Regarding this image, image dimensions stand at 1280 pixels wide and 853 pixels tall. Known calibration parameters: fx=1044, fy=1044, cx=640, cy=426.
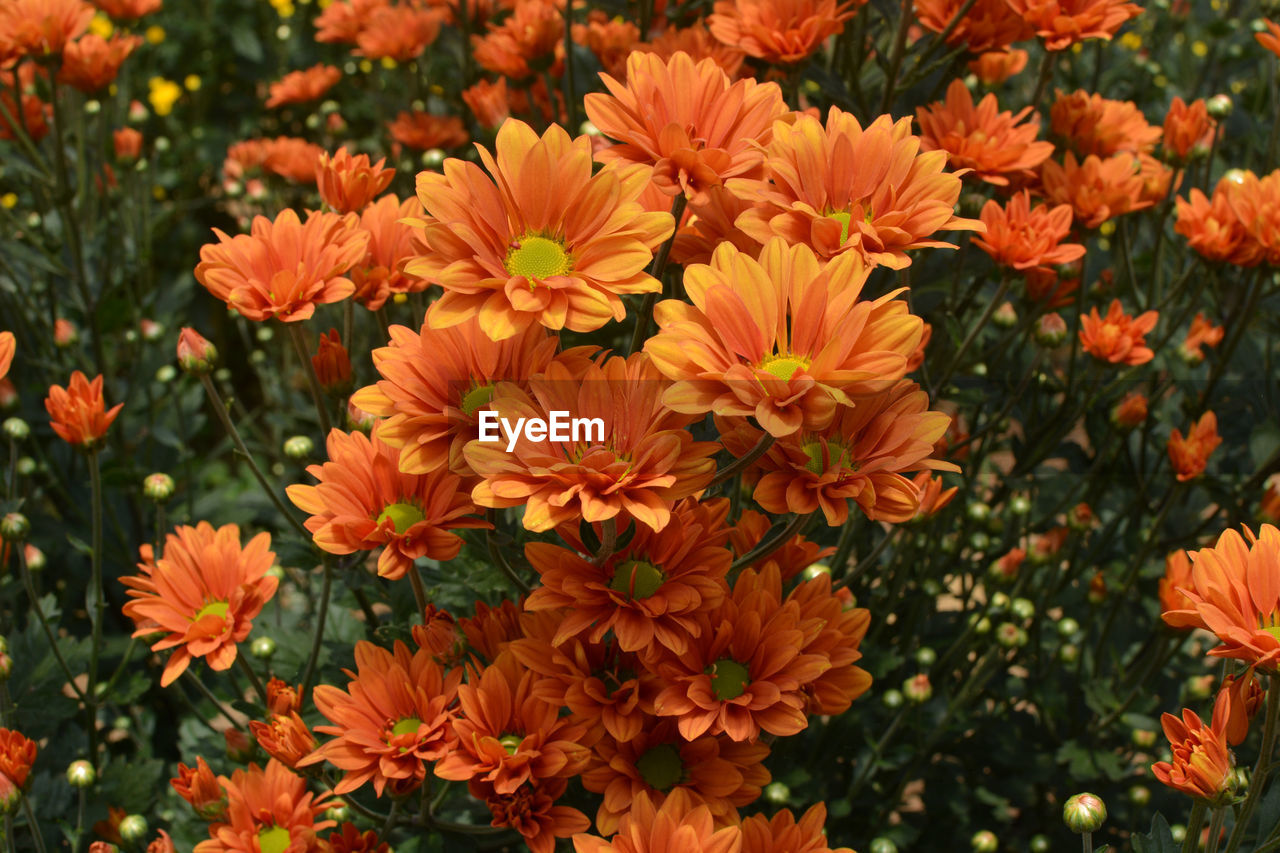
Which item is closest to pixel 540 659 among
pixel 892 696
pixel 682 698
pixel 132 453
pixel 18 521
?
pixel 682 698

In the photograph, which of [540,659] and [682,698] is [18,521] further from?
[682,698]

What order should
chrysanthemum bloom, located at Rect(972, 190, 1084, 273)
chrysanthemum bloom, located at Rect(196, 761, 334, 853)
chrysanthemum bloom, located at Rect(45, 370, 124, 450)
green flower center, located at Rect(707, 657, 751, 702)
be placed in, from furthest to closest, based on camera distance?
chrysanthemum bloom, located at Rect(45, 370, 124, 450) < chrysanthemum bloom, located at Rect(972, 190, 1084, 273) < chrysanthemum bloom, located at Rect(196, 761, 334, 853) < green flower center, located at Rect(707, 657, 751, 702)

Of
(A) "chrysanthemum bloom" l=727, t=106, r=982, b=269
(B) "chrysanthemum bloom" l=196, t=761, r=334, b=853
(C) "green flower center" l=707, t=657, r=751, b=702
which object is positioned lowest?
(B) "chrysanthemum bloom" l=196, t=761, r=334, b=853

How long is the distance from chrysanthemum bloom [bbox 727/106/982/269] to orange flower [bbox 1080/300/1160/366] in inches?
34.4

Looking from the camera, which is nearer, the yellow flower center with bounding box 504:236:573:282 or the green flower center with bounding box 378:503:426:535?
the yellow flower center with bounding box 504:236:573:282

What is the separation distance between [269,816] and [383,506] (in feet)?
1.81

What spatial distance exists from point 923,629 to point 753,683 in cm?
136

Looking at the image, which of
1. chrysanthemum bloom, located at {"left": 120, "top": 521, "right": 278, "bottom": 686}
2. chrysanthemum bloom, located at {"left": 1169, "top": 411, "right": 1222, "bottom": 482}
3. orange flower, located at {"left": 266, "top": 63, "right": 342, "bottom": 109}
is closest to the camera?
chrysanthemum bloom, located at {"left": 120, "top": 521, "right": 278, "bottom": 686}

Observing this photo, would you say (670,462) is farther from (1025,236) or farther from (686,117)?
(1025,236)

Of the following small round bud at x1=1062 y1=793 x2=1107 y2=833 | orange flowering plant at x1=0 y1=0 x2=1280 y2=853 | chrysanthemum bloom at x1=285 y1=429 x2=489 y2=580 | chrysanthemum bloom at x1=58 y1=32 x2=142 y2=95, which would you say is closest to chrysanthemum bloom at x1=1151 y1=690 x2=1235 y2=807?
orange flowering plant at x1=0 y1=0 x2=1280 y2=853

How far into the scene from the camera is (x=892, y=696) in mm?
2164

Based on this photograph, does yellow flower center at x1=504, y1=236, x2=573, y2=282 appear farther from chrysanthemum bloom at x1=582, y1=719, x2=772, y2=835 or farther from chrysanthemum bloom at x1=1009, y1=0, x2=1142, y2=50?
chrysanthemum bloom at x1=1009, y1=0, x2=1142, y2=50

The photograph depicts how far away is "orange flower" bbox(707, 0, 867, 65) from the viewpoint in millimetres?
1846

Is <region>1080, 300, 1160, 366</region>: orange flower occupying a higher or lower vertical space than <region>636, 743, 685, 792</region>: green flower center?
higher
